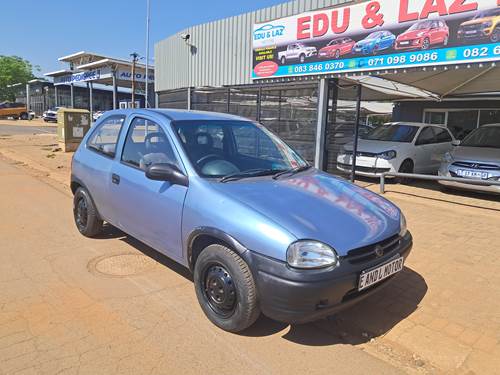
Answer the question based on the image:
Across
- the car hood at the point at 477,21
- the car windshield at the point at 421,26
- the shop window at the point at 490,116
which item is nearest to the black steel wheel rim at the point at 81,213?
the car windshield at the point at 421,26

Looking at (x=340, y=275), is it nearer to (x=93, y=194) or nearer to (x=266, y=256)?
(x=266, y=256)

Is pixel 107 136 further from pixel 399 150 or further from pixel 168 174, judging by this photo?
pixel 399 150

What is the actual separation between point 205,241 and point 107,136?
2.34 meters

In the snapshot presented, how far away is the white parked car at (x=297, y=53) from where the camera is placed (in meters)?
9.73

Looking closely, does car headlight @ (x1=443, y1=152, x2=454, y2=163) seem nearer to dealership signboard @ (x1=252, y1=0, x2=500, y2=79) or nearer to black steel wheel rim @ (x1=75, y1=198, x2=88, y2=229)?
dealership signboard @ (x1=252, y1=0, x2=500, y2=79)

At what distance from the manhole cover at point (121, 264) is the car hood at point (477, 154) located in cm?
721

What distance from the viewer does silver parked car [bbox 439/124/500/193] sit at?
26.8ft

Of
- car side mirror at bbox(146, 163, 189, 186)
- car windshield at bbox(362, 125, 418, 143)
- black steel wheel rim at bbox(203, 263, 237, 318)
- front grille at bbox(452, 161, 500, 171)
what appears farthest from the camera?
car windshield at bbox(362, 125, 418, 143)

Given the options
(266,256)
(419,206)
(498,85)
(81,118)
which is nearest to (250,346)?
(266,256)

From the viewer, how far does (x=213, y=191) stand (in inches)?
128

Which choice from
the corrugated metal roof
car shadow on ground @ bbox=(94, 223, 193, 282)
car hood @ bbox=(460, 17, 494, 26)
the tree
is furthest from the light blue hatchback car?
the tree

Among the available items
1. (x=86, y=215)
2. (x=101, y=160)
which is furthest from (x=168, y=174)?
(x=86, y=215)

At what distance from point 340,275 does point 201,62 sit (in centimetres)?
1195

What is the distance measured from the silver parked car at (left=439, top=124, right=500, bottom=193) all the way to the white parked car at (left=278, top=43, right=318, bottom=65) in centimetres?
399
